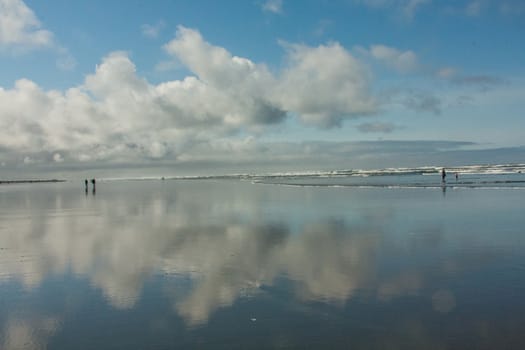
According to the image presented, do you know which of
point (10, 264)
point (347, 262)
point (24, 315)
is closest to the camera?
point (24, 315)

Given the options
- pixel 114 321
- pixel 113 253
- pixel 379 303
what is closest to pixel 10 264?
pixel 113 253

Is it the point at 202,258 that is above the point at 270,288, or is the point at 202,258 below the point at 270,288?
above

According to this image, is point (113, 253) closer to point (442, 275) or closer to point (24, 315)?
point (24, 315)

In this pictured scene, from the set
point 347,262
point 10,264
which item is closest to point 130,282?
point 10,264

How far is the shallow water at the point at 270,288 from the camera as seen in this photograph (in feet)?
24.1

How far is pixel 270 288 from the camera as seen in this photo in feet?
33.0

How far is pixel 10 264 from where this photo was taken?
1340cm

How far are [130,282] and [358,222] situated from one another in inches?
491

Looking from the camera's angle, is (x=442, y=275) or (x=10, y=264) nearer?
(x=442, y=275)

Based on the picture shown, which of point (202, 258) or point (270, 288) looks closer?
point (270, 288)

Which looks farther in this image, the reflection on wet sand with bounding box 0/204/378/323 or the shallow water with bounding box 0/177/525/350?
the reflection on wet sand with bounding box 0/204/378/323

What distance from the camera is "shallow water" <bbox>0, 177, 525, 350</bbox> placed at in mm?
7348

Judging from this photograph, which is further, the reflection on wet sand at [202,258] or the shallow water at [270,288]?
the reflection on wet sand at [202,258]

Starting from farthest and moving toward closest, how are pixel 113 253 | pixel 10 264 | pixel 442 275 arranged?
1. pixel 113 253
2. pixel 10 264
3. pixel 442 275
